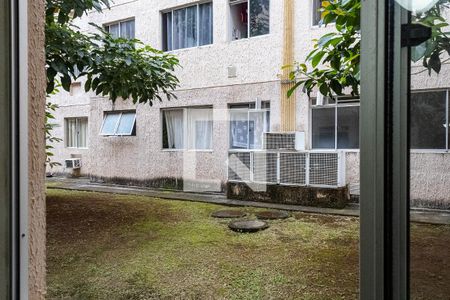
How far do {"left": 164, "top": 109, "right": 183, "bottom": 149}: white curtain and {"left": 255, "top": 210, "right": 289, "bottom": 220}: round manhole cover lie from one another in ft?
5.08

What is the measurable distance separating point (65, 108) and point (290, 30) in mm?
3273

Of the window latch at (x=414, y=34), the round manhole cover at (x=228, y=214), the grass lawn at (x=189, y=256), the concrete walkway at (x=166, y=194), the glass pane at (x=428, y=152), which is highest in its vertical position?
the window latch at (x=414, y=34)

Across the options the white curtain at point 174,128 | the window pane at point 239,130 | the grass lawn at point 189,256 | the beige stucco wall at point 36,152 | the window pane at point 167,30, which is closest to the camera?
the beige stucco wall at point 36,152

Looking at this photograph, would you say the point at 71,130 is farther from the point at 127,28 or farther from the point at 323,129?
the point at 323,129

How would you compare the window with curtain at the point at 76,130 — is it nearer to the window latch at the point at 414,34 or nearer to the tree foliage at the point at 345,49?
the tree foliage at the point at 345,49

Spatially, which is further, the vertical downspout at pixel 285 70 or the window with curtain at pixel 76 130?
the window with curtain at pixel 76 130

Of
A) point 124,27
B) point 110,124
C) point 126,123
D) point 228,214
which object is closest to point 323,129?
point 228,214

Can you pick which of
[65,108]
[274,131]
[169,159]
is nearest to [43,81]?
[274,131]

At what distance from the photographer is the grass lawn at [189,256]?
1678 mm

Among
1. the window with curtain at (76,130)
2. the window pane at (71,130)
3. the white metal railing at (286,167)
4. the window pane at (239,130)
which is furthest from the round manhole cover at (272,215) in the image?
the window pane at (71,130)

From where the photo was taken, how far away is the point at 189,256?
7.26 feet

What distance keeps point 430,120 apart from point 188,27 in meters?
4.17

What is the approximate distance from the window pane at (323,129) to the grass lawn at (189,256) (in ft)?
2.51

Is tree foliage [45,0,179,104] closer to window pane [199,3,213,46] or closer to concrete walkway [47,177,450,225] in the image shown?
window pane [199,3,213,46]
